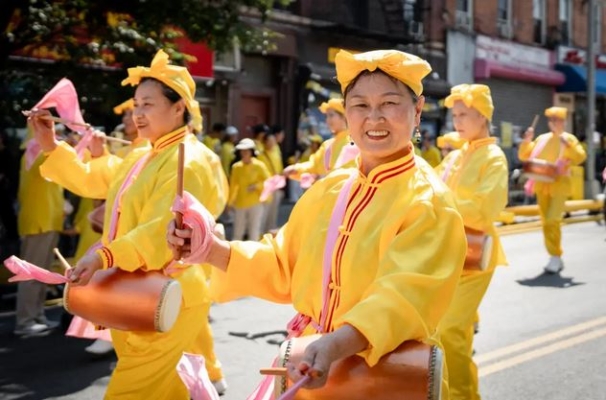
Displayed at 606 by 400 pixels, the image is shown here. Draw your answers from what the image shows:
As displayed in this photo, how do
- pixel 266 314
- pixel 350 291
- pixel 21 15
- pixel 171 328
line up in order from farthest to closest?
pixel 21 15, pixel 266 314, pixel 171 328, pixel 350 291

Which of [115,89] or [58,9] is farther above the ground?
[58,9]

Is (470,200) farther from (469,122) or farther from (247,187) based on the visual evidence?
(247,187)

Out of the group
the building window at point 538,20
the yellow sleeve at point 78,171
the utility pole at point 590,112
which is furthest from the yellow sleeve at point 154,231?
the building window at point 538,20

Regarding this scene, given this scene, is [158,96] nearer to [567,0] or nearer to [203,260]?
[203,260]

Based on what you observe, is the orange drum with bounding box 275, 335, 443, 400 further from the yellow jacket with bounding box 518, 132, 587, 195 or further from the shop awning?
the shop awning

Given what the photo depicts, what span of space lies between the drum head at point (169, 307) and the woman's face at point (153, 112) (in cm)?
92

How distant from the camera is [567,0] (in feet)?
103

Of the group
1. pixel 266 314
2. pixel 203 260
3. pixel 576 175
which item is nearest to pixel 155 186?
pixel 203 260

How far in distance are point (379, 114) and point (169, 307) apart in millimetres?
1604

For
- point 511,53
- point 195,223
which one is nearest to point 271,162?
point 195,223

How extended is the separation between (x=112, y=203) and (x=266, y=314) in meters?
3.97

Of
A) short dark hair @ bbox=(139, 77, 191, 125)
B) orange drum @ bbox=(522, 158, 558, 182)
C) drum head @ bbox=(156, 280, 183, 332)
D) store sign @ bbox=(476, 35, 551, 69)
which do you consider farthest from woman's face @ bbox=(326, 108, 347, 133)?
store sign @ bbox=(476, 35, 551, 69)

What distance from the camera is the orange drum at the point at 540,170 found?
10.8 metres

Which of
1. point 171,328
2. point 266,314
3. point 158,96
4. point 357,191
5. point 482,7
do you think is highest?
point 482,7
